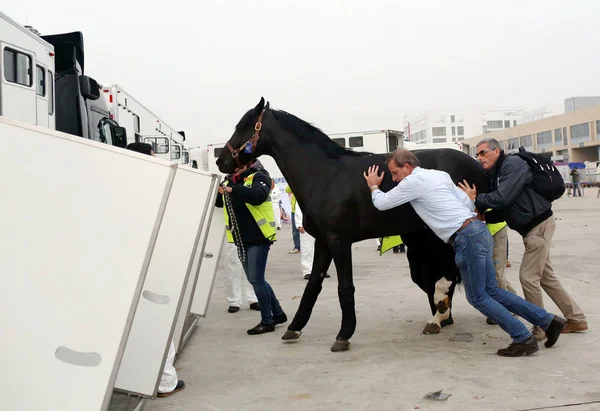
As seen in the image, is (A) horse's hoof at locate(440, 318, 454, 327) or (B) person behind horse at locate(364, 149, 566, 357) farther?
(A) horse's hoof at locate(440, 318, 454, 327)

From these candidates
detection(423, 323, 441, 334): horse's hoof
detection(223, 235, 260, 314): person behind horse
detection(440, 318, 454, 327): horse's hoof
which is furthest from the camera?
detection(223, 235, 260, 314): person behind horse

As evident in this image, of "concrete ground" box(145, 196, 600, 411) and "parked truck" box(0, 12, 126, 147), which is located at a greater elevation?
"parked truck" box(0, 12, 126, 147)

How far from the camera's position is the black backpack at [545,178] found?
19.1 feet

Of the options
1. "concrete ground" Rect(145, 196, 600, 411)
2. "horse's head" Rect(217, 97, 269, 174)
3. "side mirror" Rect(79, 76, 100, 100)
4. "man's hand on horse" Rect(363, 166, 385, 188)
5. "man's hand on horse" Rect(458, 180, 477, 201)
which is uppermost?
"side mirror" Rect(79, 76, 100, 100)

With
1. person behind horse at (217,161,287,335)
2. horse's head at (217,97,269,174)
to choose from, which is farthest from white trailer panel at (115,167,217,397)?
person behind horse at (217,161,287,335)

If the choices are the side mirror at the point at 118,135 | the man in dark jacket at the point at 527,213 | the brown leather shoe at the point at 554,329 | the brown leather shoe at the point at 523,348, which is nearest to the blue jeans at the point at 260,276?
the man in dark jacket at the point at 527,213

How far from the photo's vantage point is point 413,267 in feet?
22.5

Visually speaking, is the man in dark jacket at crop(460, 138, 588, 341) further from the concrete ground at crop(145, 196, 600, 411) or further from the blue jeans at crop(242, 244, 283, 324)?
the blue jeans at crop(242, 244, 283, 324)

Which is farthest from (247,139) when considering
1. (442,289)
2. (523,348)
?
(523,348)

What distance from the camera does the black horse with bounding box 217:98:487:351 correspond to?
5965 millimetres

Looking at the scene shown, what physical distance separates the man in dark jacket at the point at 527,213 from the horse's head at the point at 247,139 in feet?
6.87

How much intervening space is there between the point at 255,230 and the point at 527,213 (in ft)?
9.10

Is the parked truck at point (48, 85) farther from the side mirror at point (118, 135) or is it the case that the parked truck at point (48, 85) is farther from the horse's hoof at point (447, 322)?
the horse's hoof at point (447, 322)

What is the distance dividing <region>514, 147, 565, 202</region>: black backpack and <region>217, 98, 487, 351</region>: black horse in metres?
0.60
